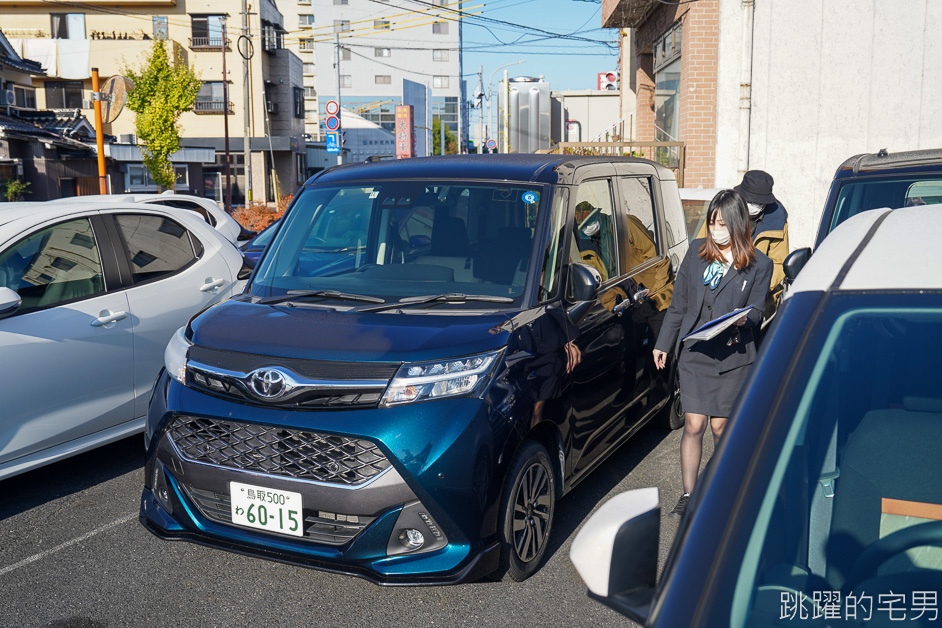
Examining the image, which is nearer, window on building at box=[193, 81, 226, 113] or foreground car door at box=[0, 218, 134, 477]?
foreground car door at box=[0, 218, 134, 477]

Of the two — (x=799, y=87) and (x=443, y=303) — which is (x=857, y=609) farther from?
(x=799, y=87)

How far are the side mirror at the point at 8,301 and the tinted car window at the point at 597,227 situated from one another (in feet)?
9.64

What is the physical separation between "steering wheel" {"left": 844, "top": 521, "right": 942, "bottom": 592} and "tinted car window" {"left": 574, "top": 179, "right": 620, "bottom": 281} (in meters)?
2.77

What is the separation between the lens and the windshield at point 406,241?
4199 mm

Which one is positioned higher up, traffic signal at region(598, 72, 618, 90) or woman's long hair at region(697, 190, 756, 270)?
traffic signal at region(598, 72, 618, 90)

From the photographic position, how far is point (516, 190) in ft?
14.5

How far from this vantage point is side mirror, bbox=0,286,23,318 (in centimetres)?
436

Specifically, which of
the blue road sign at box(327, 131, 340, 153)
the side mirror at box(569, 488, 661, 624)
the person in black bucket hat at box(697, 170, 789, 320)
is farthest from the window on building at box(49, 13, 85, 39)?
the side mirror at box(569, 488, 661, 624)

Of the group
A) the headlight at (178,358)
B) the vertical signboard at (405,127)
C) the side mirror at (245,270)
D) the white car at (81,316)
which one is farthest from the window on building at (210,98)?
the headlight at (178,358)

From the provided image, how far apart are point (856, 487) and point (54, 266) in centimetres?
460

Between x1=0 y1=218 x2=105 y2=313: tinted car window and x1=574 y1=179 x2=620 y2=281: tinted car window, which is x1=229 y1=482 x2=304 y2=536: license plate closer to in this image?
x1=574 y1=179 x2=620 y2=281: tinted car window

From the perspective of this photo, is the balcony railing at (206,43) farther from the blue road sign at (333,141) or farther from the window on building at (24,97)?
the blue road sign at (333,141)

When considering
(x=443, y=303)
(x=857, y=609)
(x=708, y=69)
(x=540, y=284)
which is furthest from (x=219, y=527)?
(x=708, y=69)

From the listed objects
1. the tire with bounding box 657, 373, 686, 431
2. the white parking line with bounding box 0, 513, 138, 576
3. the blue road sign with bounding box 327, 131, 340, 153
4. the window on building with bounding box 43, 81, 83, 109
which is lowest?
the white parking line with bounding box 0, 513, 138, 576
